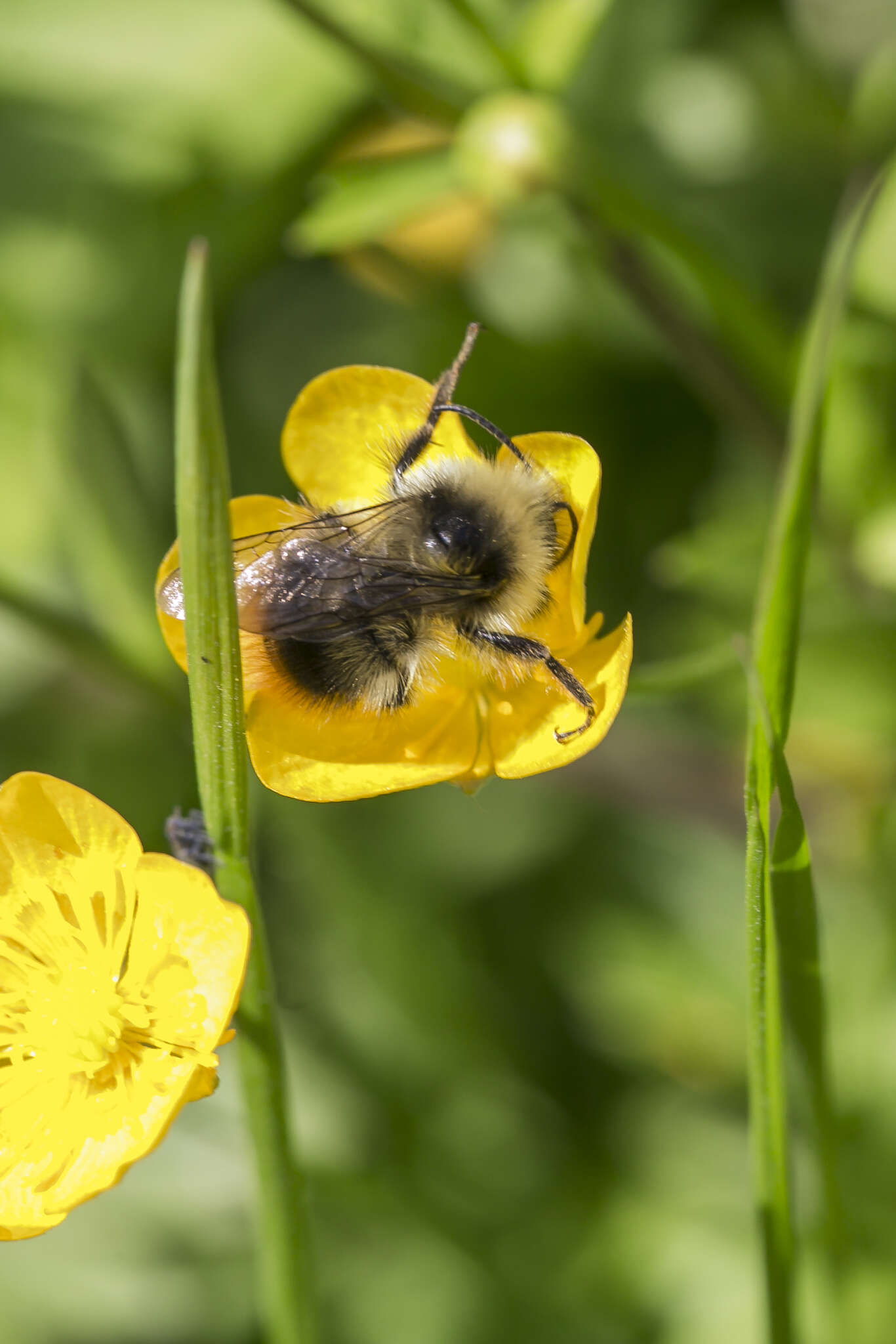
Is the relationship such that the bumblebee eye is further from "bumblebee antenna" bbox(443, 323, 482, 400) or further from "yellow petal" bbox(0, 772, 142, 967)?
"yellow petal" bbox(0, 772, 142, 967)

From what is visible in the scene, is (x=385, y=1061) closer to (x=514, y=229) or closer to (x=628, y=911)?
(x=628, y=911)

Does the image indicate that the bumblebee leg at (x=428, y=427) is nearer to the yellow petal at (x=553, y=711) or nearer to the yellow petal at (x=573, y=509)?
the yellow petal at (x=573, y=509)

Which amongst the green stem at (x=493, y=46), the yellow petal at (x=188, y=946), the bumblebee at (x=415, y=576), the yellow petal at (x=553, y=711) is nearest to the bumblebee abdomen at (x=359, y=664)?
the bumblebee at (x=415, y=576)

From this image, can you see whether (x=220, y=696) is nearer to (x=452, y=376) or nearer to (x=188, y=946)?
(x=188, y=946)

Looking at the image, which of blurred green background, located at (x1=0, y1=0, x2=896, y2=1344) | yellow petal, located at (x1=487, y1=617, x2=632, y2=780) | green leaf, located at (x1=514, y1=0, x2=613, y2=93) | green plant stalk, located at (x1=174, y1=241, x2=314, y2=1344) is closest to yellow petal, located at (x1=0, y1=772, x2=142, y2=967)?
green plant stalk, located at (x1=174, y1=241, x2=314, y2=1344)

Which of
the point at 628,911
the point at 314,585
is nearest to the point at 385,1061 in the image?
the point at 628,911

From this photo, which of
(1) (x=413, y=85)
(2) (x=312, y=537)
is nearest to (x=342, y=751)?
(2) (x=312, y=537)
